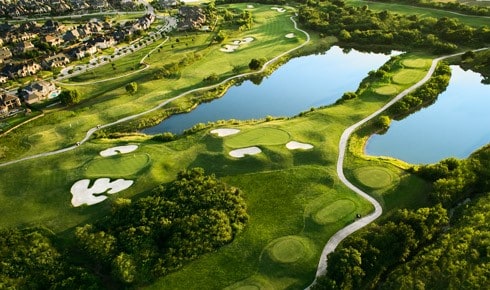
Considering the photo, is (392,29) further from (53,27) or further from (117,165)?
(53,27)

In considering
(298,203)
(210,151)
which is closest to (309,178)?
(298,203)

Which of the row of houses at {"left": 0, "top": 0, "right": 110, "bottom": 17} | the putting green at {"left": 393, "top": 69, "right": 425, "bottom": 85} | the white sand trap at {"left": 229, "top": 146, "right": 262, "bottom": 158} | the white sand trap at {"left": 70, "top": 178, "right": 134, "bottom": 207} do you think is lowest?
the white sand trap at {"left": 70, "top": 178, "right": 134, "bottom": 207}

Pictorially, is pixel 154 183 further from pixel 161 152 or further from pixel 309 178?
pixel 309 178

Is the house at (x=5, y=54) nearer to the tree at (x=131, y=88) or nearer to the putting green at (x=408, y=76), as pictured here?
the tree at (x=131, y=88)

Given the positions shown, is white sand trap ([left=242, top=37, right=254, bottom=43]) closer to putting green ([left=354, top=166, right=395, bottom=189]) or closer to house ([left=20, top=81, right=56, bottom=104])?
house ([left=20, top=81, right=56, bottom=104])

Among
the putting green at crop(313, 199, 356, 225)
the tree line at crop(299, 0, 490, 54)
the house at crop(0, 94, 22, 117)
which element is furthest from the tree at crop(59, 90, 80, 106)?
the tree line at crop(299, 0, 490, 54)

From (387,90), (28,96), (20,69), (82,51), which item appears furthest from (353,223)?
(82,51)

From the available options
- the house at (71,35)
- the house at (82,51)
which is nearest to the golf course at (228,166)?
the house at (82,51)
